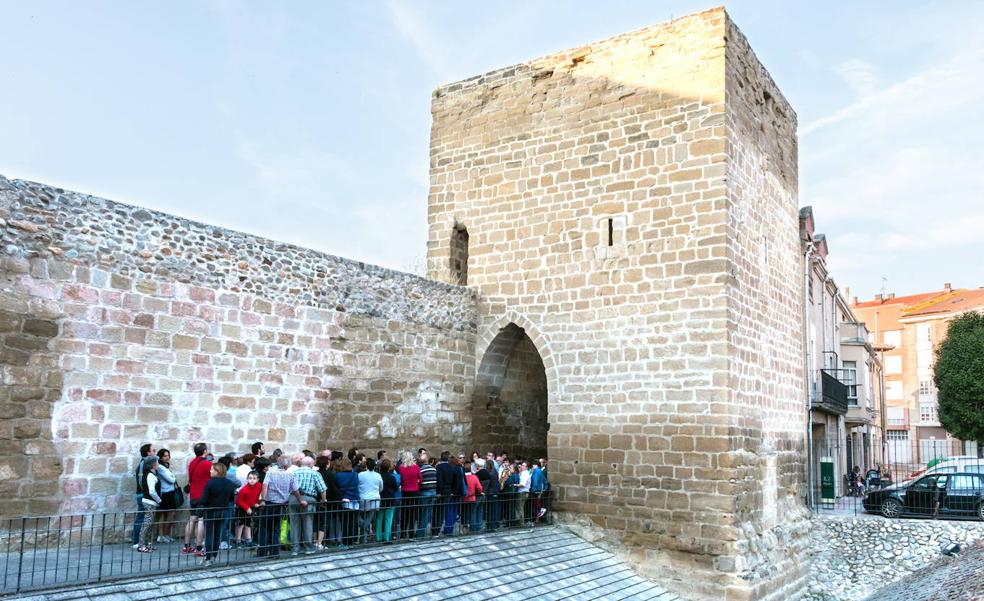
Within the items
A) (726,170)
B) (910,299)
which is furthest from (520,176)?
(910,299)

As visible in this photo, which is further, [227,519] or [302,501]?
[302,501]

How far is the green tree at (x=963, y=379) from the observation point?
2633cm

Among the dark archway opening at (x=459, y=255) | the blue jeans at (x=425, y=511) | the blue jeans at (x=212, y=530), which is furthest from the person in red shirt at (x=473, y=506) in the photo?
the dark archway opening at (x=459, y=255)

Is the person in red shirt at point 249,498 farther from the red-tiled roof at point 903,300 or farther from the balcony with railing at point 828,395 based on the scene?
the red-tiled roof at point 903,300

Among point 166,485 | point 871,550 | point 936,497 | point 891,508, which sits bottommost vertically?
point 871,550

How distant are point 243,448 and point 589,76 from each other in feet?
23.5

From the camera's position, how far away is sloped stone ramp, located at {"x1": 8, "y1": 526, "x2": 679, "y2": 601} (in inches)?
261

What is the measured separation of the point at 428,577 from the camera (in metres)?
8.38

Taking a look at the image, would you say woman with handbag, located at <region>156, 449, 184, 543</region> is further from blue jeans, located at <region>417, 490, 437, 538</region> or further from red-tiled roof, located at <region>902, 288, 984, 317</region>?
red-tiled roof, located at <region>902, 288, 984, 317</region>

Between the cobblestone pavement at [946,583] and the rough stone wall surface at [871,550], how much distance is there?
362 millimetres

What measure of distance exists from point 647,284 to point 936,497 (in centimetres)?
631

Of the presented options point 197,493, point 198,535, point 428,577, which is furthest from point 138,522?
point 428,577

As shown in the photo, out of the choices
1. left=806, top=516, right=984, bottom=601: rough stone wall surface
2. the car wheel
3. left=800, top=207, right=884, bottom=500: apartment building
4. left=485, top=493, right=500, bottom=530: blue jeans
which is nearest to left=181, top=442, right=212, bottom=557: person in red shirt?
left=485, top=493, right=500, bottom=530: blue jeans

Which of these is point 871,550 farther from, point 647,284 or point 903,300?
point 903,300
